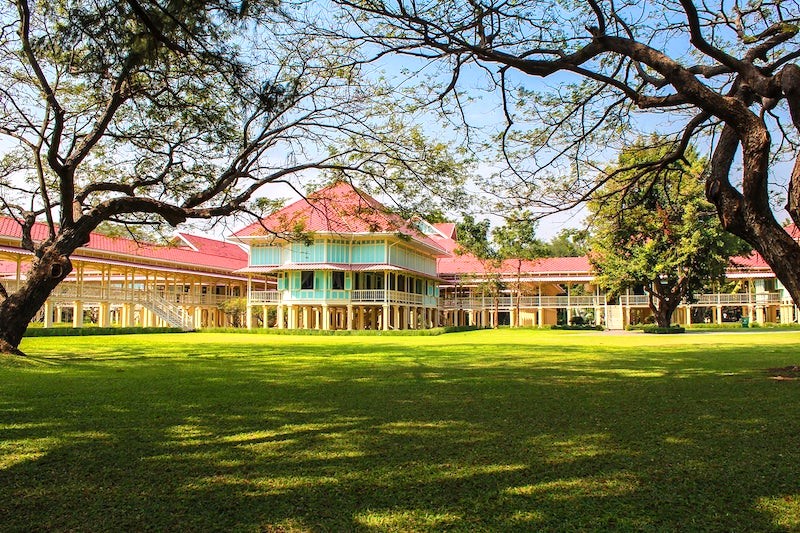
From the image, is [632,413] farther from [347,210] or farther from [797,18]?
[347,210]

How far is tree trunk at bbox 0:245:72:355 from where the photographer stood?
10.6 meters

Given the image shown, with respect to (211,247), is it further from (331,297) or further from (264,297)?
(331,297)

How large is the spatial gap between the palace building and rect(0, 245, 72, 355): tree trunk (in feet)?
21.9

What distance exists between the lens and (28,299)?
10.7 meters

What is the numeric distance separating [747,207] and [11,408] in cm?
794

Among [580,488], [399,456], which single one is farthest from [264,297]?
[580,488]

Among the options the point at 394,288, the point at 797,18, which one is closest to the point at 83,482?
the point at 797,18

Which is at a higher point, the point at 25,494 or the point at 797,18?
the point at 797,18

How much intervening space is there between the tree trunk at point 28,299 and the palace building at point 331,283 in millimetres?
6682

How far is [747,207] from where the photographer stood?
22.2ft

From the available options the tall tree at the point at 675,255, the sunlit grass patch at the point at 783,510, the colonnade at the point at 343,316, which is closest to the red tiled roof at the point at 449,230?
the colonnade at the point at 343,316

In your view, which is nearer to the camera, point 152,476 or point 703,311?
point 152,476

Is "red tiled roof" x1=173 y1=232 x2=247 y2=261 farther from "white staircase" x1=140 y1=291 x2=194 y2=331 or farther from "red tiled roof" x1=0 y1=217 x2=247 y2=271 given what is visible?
"white staircase" x1=140 y1=291 x2=194 y2=331

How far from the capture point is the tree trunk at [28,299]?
10594 millimetres
